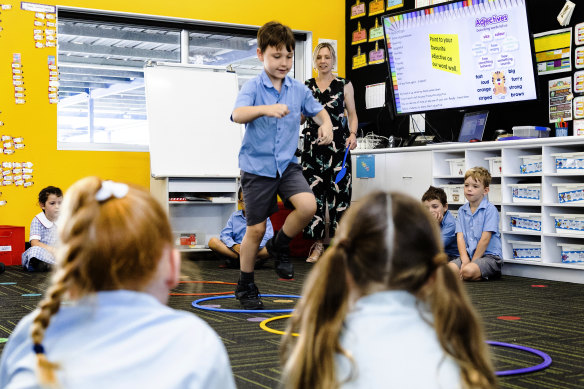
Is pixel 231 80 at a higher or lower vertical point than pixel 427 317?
higher

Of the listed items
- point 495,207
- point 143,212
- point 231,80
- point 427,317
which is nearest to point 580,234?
point 495,207

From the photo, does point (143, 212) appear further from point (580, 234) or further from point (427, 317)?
point (580, 234)

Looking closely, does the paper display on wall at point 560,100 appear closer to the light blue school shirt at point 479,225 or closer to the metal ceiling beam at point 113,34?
the light blue school shirt at point 479,225

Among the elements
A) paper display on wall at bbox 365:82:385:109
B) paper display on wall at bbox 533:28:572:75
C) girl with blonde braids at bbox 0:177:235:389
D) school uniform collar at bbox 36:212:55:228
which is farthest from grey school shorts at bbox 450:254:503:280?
girl with blonde braids at bbox 0:177:235:389

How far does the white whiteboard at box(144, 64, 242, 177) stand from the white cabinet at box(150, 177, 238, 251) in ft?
0.29

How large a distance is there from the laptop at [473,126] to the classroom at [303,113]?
2 cm

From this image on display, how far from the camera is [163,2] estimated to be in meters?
6.53

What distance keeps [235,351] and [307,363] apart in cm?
161

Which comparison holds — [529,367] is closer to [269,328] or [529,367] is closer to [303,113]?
[269,328]

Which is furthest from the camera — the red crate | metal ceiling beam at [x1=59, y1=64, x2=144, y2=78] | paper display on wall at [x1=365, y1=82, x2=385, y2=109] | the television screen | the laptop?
paper display on wall at [x1=365, y1=82, x2=385, y2=109]

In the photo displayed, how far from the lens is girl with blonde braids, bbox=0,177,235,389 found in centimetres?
88

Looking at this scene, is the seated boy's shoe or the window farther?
the window

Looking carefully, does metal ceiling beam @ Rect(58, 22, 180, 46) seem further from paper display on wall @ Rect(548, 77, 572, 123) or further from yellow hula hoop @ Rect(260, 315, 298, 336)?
yellow hula hoop @ Rect(260, 315, 298, 336)

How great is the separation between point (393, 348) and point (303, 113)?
2.73 metres
